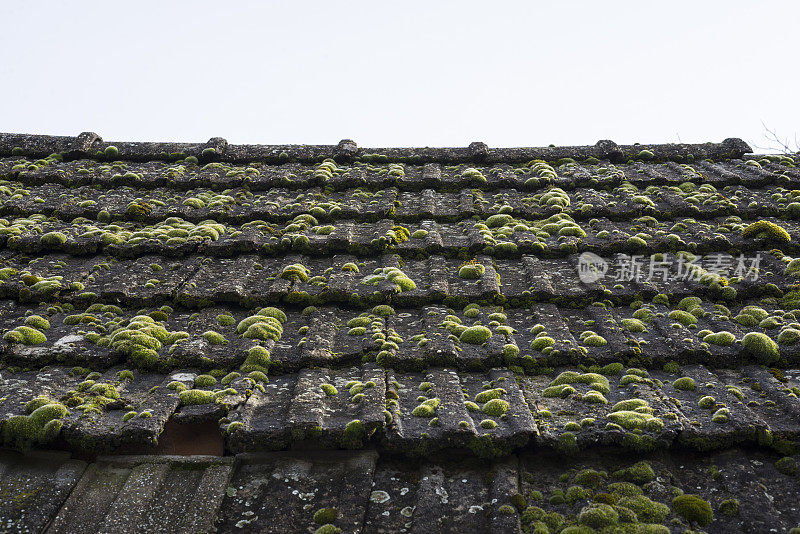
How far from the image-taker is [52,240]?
373cm

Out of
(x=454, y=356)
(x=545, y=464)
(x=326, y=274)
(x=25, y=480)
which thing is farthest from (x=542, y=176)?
(x=25, y=480)

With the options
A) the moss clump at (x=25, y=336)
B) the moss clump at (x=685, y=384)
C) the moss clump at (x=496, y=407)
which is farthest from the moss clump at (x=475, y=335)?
the moss clump at (x=25, y=336)

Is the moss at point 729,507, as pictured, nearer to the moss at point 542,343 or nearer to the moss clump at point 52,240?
the moss at point 542,343

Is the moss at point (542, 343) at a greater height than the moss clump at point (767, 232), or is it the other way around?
the moss clump at point (767, 232)

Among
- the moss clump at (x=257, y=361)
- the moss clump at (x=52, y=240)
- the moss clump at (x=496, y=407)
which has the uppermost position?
the moss clump at (x=52, y=240)

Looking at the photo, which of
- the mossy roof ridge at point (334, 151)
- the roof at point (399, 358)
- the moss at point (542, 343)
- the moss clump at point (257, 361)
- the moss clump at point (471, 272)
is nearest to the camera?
the roof at point (399, 358)

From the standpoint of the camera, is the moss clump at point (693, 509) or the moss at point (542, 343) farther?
the moss at point (542, 343)

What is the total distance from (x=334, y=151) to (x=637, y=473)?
4.26m

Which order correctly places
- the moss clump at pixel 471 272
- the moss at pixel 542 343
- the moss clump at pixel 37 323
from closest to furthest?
the moss at pixel 542 343
the moss clump at pixel 37 323
the moss clump at pixel 471 272

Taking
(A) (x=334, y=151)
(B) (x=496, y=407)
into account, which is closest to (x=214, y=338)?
(B) (x=496, y=407)

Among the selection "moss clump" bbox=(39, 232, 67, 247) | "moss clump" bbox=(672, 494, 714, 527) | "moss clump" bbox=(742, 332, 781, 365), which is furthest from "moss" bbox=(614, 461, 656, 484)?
"moss clump" bbox=(39, 232, 67, 247)

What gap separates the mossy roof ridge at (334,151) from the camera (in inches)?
213

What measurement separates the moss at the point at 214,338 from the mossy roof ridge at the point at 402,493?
0.69m

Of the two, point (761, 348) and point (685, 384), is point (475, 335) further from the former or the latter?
point (761, 348)
